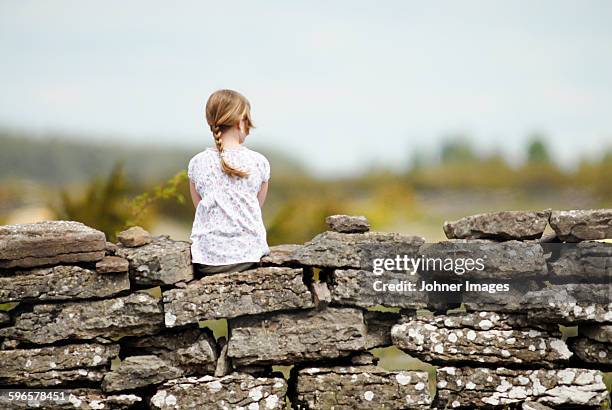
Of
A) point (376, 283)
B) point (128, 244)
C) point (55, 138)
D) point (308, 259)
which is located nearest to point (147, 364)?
point (128, 244)

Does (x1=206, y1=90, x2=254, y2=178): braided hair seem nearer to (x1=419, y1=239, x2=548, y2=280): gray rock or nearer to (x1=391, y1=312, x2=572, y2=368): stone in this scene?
(x1=419, y1=239, x2=548, y2=280): gray rock

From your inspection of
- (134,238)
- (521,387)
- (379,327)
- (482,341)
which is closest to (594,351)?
(521,387)

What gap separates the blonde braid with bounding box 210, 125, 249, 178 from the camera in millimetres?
6734

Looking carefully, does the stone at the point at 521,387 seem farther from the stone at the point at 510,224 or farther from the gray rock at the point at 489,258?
the stone at the point at 510,224

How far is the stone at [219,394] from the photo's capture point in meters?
6.65

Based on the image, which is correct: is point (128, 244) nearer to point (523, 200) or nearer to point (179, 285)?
point (179, 285)

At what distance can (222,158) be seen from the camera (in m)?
6.79

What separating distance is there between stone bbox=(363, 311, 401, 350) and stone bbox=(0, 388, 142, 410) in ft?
6.79

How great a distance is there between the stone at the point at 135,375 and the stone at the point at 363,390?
1172mm

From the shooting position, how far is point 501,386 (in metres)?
6.73

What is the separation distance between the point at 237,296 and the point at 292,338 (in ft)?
1.95

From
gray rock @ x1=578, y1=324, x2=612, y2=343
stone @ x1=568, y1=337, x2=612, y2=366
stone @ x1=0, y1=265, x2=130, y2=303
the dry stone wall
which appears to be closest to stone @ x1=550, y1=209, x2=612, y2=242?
the dry stone wall

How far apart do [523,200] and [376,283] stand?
2385 cm

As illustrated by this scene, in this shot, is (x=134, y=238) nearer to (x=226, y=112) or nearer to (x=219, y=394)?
(x=226, y=112)
